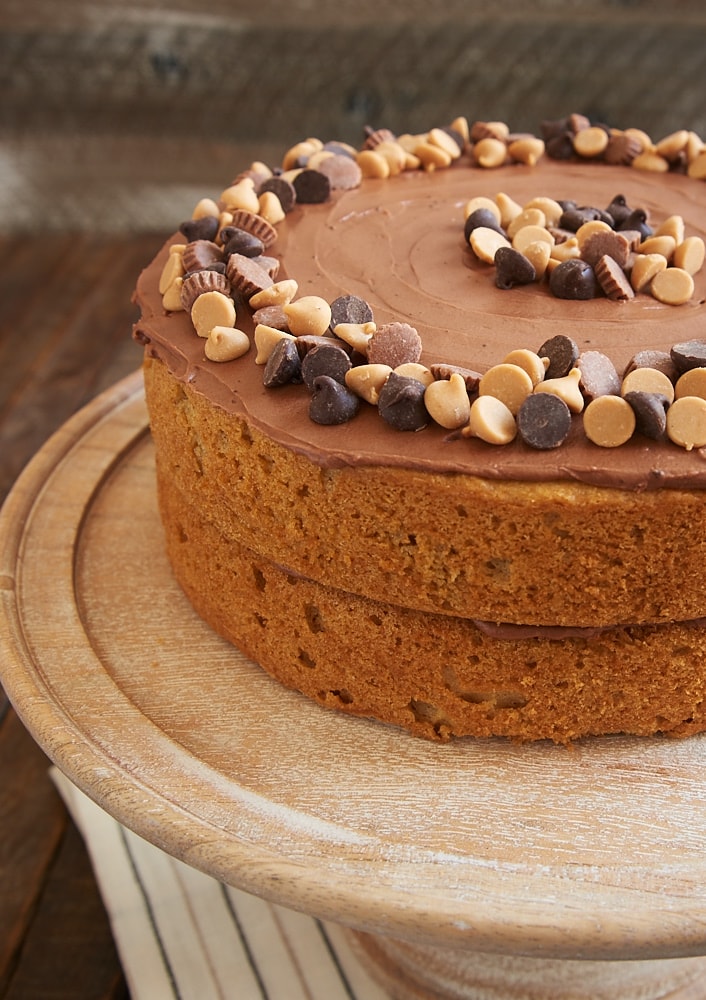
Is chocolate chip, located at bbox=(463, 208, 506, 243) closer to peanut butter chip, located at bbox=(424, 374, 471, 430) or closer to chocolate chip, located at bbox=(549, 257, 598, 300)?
chocolate chip, located at bbox=(549, 257, 598, 300)

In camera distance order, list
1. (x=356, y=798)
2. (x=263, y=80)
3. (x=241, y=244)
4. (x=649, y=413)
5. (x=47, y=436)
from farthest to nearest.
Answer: (x=263, y=80)
(x=47, y=436)
(x=241, y=244)
(x=356, y=798)
(x=649, y=413)

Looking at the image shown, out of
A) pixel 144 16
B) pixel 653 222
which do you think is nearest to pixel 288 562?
pixel 653 222

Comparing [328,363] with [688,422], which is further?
[328,363]

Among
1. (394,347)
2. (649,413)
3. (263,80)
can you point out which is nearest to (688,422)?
(649,413)

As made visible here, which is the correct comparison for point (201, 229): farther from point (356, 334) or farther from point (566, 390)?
point (566, 390)

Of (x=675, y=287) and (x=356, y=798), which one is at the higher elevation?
(x=675, y=287)

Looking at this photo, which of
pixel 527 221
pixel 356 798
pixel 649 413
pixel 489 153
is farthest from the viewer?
pixel 489 153

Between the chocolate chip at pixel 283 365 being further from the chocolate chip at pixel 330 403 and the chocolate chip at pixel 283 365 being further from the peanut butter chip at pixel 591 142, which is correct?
the peanut butter chip at pixel 591 142
